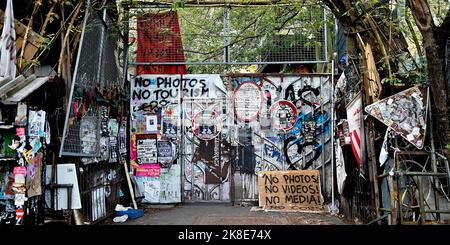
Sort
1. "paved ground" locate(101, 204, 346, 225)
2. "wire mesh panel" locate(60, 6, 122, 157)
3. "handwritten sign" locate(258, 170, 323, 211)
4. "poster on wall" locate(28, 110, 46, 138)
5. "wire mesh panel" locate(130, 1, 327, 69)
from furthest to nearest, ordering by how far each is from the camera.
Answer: "wire mesh panel" locate(130, 1, 327, 69) → "handwritten sign" locate(258, 170, 323, 211) → "paved ground" locate(101, 204, 346, 225) → "wire mesh panel" locate(60, 6, 122, 157) → "poster on wall" locate(28, 110, 46, 138)

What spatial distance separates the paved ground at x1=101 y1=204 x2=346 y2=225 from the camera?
8203 mm

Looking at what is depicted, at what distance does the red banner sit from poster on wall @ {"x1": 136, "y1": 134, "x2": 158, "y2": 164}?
1737mm

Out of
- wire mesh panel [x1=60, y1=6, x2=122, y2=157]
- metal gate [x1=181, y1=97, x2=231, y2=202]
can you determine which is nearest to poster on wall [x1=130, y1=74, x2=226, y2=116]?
metal gate [x1=181, y1=97, x2=231, y2=202]

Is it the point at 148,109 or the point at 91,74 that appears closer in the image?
the point at 91,74

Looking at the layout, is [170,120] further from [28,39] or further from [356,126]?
[356,126]

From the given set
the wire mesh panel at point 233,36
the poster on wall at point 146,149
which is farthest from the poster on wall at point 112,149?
the wire mesh panel at point 233,36

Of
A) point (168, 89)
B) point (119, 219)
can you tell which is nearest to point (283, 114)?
point (168, 89)

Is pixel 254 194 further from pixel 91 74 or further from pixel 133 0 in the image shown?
pixel 133 0

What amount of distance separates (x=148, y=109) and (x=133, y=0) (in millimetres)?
2745

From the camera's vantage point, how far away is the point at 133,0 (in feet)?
33.4

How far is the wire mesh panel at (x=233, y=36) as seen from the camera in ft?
34.6

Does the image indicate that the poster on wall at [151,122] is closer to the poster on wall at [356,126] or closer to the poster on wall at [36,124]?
the poster on wall at [36,124]

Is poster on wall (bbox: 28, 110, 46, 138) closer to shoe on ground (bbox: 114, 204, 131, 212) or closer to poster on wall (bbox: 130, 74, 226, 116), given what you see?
shoe on ground (bbox: 114, 204, 131, 212)
